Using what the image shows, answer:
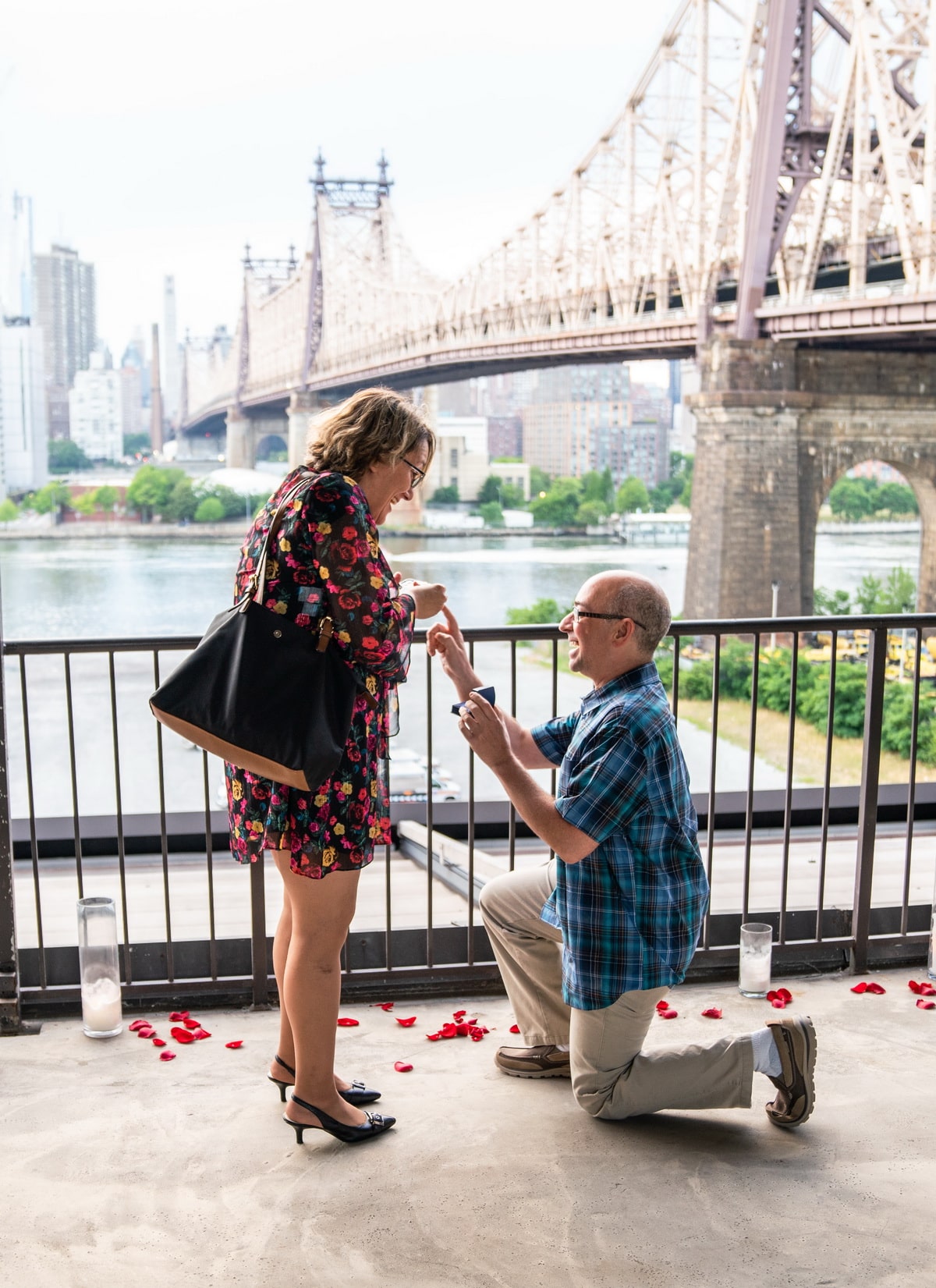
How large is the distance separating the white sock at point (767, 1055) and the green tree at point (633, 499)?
28297mm

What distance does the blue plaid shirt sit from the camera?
64.9 inches

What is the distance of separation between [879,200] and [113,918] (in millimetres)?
17878

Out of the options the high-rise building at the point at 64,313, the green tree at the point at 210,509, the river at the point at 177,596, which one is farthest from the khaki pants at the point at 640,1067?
the high-rise building at the point at 64,313

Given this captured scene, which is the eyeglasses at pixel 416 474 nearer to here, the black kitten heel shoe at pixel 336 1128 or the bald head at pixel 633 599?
the bald head at pixel 633 599

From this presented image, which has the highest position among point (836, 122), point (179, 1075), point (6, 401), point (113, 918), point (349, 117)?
point (349, 117)

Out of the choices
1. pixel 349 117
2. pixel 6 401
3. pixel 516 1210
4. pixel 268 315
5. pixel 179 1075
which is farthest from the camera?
pixel 349 117

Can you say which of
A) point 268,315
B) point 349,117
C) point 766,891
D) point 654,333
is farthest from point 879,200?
point 349,117

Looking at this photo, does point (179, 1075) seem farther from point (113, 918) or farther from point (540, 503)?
point (540, 503)

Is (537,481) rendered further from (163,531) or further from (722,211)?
(722,211)

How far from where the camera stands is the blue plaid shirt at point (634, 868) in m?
1.65

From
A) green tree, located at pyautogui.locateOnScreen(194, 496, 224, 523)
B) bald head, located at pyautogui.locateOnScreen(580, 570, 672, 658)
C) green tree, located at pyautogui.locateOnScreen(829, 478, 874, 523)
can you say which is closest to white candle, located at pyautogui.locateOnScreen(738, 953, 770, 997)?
bald head, located at pyautogui.locateOnScreen(580, 570, 672, 658)

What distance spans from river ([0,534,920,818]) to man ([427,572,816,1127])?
23.2 metres

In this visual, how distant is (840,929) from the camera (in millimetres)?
2516

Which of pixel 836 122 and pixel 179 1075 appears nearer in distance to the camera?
pixel 179 1075
